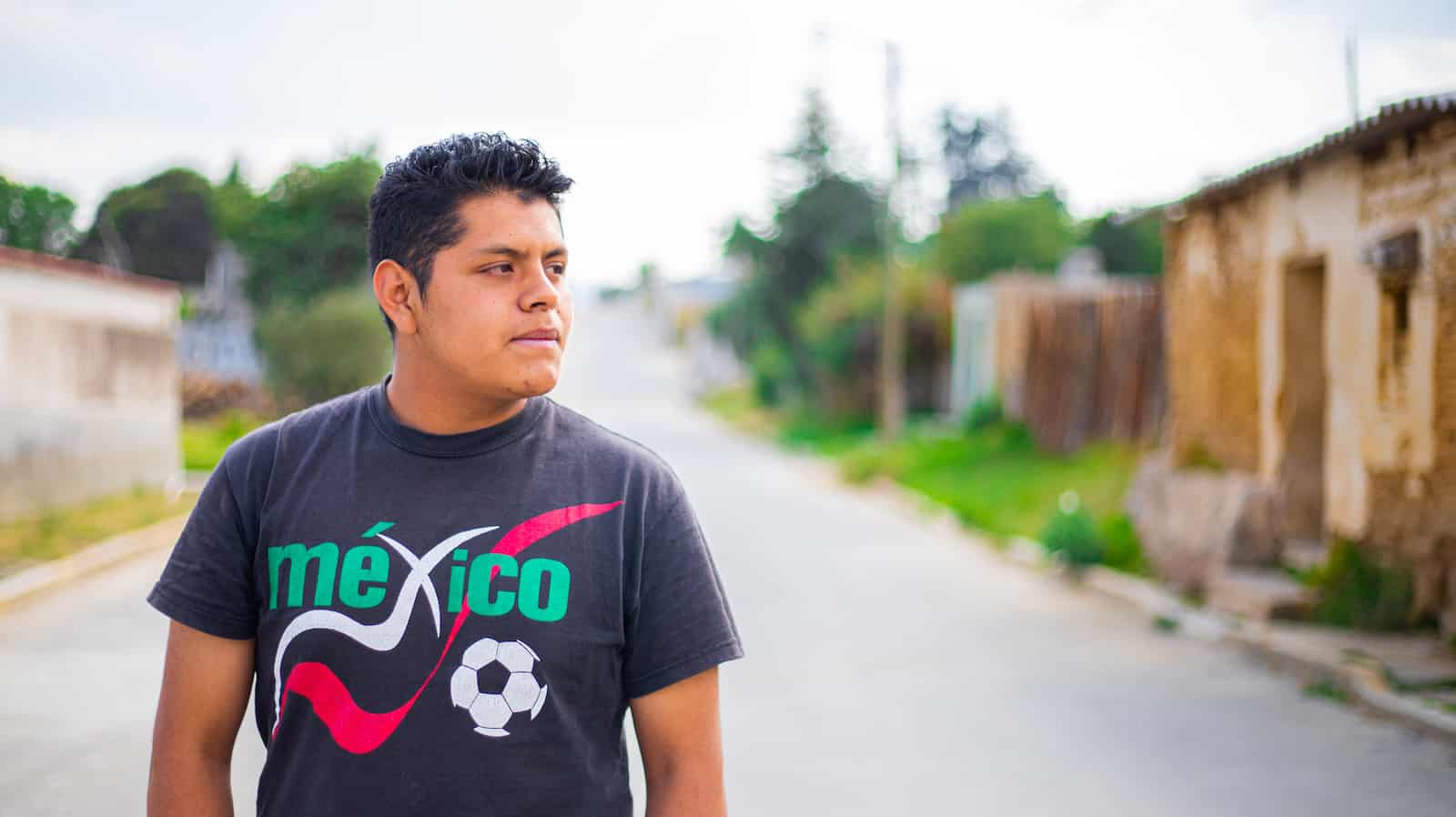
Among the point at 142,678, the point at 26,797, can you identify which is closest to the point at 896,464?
the point at 142,678

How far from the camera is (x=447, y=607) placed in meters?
1.96

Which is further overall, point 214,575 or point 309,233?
point 309,233

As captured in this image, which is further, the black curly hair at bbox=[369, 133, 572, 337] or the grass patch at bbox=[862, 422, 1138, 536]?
the grass patch at bbox=[862, 422, 1138, 536]

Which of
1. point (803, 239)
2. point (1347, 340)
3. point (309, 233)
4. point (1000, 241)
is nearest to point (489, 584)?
point (1347, 340)

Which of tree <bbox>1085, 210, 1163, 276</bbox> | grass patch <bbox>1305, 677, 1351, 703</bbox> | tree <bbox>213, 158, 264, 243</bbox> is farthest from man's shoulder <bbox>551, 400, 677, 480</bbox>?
tree <bbox>1085, 210, 1163, 276</bbox>

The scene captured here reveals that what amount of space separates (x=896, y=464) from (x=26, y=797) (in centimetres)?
1703

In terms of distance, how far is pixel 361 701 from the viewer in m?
1.95

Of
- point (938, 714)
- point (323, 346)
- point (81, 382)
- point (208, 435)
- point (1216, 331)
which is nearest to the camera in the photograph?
point (938, 714)

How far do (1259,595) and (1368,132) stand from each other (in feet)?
9.63

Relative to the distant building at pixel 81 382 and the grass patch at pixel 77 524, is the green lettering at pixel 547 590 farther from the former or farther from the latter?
the distant building at pixel 81 382

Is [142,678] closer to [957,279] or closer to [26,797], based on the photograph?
[26,797]

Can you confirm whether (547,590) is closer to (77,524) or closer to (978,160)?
(77,524)

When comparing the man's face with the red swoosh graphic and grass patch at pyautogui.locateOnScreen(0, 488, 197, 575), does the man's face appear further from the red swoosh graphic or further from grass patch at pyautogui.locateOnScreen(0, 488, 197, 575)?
grass patch at pyautogui.locateOnScreen(0, 488, 197, 575)

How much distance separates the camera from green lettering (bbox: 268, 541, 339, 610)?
197 centimetres
